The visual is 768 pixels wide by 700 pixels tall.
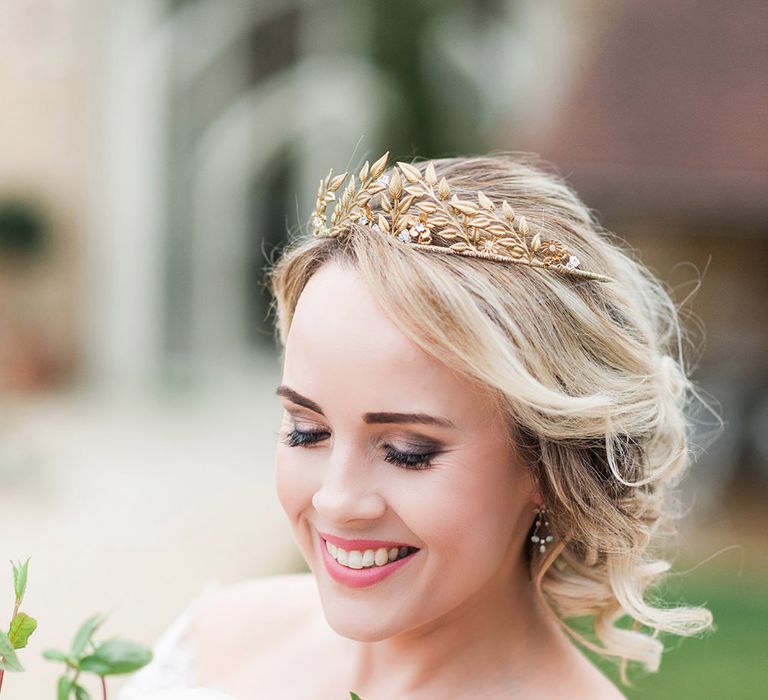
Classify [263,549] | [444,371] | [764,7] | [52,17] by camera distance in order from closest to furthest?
[444,371] → [263,549] → [764,7] → [52,17]

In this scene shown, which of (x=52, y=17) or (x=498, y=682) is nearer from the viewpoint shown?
(x=498, y=682)

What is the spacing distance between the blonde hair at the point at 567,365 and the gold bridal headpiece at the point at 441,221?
3 centimetres

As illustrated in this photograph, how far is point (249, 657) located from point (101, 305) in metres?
14.2

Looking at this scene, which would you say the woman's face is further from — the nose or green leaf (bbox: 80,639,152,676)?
green leaf (bbox: 80,639,152,676)

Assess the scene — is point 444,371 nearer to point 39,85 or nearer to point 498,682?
point 498,682

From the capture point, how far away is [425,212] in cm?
201

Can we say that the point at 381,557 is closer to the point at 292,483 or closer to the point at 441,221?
the point at 292,483

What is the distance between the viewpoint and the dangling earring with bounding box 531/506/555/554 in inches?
86.0

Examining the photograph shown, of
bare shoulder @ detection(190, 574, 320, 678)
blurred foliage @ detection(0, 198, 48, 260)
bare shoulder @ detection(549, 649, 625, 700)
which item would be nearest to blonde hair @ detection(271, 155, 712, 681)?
bare shoulder @ detection(549, 649, 625, 700)

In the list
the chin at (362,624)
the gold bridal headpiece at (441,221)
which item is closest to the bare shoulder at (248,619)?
the chin at (362,624)

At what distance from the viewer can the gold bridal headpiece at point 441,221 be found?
1986 millimetres

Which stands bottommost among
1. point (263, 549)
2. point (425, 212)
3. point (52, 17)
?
point (263, 549)

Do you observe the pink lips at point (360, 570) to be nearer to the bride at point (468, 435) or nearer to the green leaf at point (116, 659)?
the bride at point (468, 435)

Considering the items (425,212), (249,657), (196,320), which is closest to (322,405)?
(425,212)
